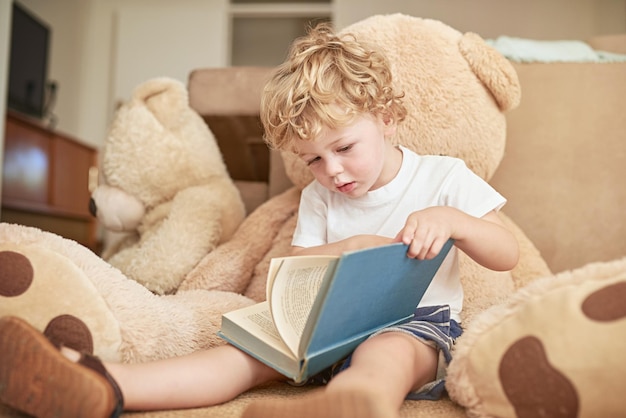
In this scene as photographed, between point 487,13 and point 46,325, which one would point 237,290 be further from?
point 487,13

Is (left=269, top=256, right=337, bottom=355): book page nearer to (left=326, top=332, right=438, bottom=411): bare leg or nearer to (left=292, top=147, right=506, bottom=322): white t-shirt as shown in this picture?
(left=326, top=332, right=438, bottom=411): bare leg

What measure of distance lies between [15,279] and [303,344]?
38cm

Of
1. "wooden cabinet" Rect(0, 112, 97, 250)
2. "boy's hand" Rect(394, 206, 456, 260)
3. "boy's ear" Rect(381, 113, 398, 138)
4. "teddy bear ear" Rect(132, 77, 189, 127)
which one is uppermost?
"teddy bear ear" Rect(132, 77, 189, 127)

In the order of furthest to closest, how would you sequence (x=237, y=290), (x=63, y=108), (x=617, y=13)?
1. (x=63, y=108)
2. (x=617, y=13)
3. (x=237, y=290)

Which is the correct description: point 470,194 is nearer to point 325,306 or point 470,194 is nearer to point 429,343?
point 429,343

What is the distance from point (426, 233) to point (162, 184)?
0.81m

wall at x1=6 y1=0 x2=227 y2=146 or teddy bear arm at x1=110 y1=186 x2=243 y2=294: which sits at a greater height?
wall at x1=6 y1=0 x2=227 y2=146

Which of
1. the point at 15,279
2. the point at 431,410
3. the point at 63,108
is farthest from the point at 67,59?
the point at 431,410

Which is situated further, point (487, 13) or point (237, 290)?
point (487, 13)

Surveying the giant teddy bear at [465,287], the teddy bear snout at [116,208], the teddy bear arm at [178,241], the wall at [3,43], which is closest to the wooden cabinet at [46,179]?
the wall at [3,43]

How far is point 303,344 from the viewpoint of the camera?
66cm

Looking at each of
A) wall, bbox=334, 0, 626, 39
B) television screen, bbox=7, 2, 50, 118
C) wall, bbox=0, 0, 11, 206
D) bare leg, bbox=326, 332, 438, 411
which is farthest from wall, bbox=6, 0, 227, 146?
bare leg, bbox=326, 332, 438, 411

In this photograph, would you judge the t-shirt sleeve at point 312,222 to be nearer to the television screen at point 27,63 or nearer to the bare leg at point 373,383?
the bare leg at point 373,383

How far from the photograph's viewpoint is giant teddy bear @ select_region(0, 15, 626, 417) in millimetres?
594
